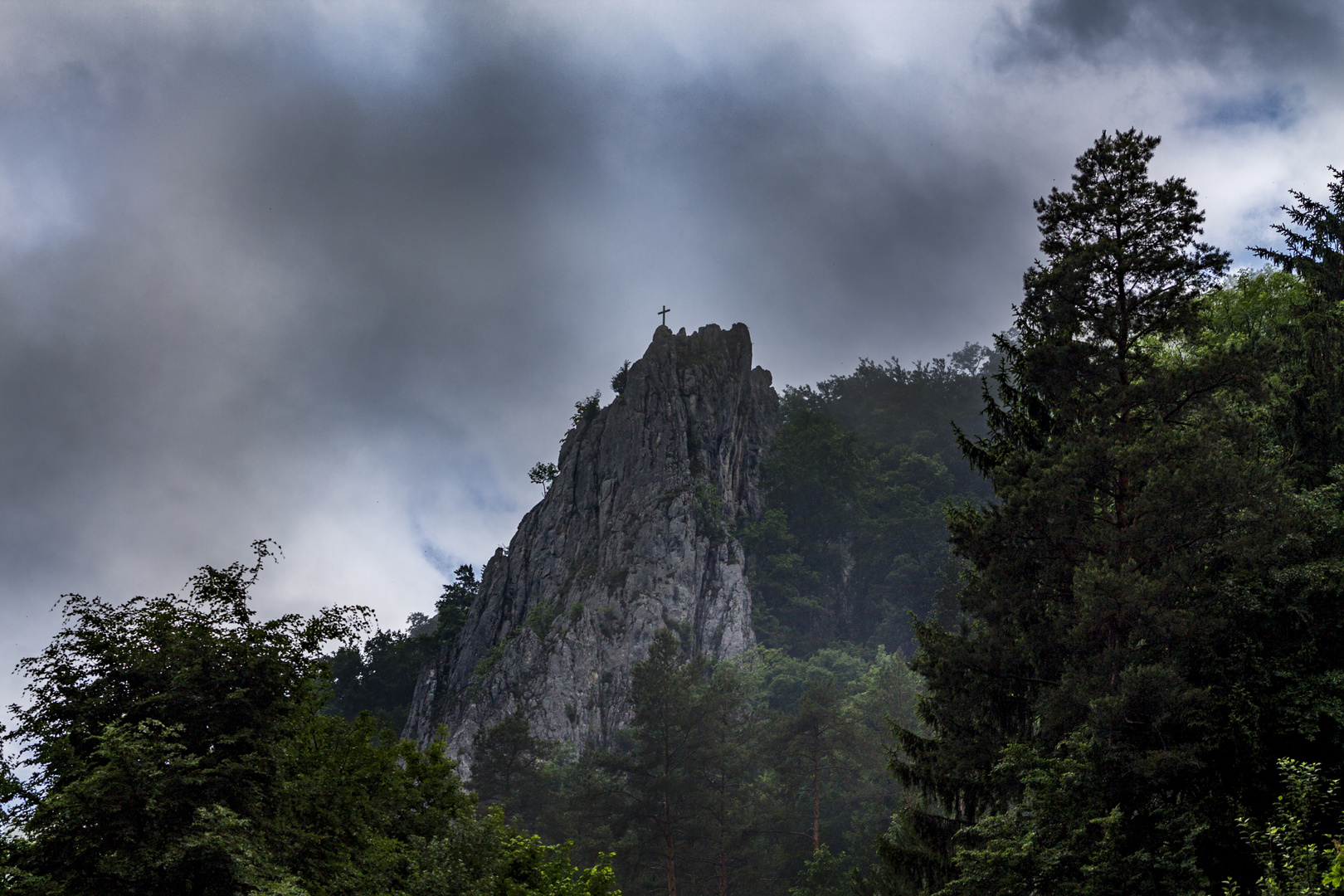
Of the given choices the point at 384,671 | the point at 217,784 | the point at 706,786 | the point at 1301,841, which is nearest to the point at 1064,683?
the point at 1301,841

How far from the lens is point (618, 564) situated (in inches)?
2975

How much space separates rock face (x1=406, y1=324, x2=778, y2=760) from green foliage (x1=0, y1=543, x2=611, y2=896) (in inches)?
1987

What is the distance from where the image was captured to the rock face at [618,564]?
2677 inches

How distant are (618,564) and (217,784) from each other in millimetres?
61846

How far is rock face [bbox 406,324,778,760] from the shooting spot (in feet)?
223

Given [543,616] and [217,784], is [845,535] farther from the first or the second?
[217,784]

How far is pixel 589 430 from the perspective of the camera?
8819cm

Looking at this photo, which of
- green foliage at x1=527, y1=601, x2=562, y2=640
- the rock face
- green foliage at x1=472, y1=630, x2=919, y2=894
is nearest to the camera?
green foliage at x1=472, y1=630, x2=919, y2=894

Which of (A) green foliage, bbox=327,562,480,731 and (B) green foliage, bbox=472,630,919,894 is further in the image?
(A) green foliage, bbox=327,562,480,731

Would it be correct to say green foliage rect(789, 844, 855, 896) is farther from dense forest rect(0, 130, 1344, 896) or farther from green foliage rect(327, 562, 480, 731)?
green foliage rect(327, 562, 480, 731)

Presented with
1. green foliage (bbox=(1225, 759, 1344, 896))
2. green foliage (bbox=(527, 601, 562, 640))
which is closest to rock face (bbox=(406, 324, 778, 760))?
green foliage (bbox=(527, 601, 562, 640))

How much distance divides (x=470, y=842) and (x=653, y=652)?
29.8m

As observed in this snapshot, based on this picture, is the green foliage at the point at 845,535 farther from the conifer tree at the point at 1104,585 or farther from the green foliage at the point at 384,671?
the conifer tree at the point at 1104,585

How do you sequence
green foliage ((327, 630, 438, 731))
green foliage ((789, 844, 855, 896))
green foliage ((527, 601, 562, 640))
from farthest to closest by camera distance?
green foliage ((327, 630, 438, 731)) → green foliage ((527, 601, 562, 640)) → green foliage ((789, 844, 855, 896))
